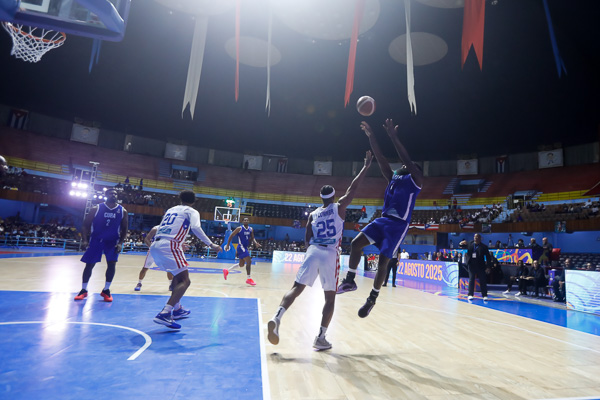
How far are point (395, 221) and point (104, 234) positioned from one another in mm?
5078

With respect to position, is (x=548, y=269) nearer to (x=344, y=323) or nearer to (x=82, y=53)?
(x=344, y=323)

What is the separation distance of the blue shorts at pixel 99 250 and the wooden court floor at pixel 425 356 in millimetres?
1204

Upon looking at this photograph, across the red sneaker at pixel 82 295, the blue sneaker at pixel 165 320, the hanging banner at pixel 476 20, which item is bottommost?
the red sneaker at pixel 82 295

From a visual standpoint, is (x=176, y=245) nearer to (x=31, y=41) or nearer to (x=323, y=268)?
(x=323, y=268)

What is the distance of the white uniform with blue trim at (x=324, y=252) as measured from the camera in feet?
12.6

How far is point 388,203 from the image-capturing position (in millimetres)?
3977

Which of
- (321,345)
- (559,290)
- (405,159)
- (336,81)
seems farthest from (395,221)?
(336,81)

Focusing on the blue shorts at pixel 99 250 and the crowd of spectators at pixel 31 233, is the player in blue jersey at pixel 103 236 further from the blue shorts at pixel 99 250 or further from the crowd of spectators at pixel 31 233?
the crowd of spectators at pixel 31 233

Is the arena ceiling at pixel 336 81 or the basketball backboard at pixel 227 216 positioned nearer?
the arena ceiling at pixel 336 81

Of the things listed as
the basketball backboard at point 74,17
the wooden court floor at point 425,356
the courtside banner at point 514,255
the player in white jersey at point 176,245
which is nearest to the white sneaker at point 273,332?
the wooden court floor at point 425,356

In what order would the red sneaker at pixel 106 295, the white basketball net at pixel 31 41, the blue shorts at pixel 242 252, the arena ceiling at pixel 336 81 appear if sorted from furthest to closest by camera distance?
the arena ceiling at pixel 336 81 < the blue shorts at pixel 242 252 < the white basketball net at pixel 31 41 < the red sneaker at pixel 106 295

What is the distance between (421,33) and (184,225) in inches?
752

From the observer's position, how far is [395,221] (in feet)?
12.6

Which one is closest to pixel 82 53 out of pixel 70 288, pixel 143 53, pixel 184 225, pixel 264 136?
pixel 143 53
